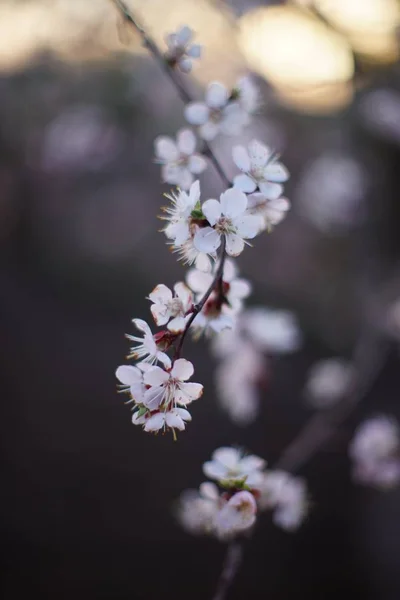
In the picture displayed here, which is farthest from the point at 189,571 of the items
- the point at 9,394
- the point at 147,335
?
the point at 147,335

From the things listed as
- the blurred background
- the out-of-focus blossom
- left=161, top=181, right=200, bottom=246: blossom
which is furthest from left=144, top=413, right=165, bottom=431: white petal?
the out-of-focus blossom

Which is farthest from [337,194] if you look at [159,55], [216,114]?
[159,55]

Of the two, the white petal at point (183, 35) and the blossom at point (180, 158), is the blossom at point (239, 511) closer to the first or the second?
the blossom at point (180, 158)

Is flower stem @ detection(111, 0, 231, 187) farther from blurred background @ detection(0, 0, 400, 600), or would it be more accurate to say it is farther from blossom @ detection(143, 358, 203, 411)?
blurred background @ detection(0, 0, 400, 600)

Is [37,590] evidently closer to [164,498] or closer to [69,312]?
[164,498]

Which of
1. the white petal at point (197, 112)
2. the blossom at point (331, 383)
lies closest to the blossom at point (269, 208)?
the white petal at point (197, 112)

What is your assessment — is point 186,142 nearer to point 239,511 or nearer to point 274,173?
point 274,173

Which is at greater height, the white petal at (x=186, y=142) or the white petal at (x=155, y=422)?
the white petal at (x=186, y=142)
